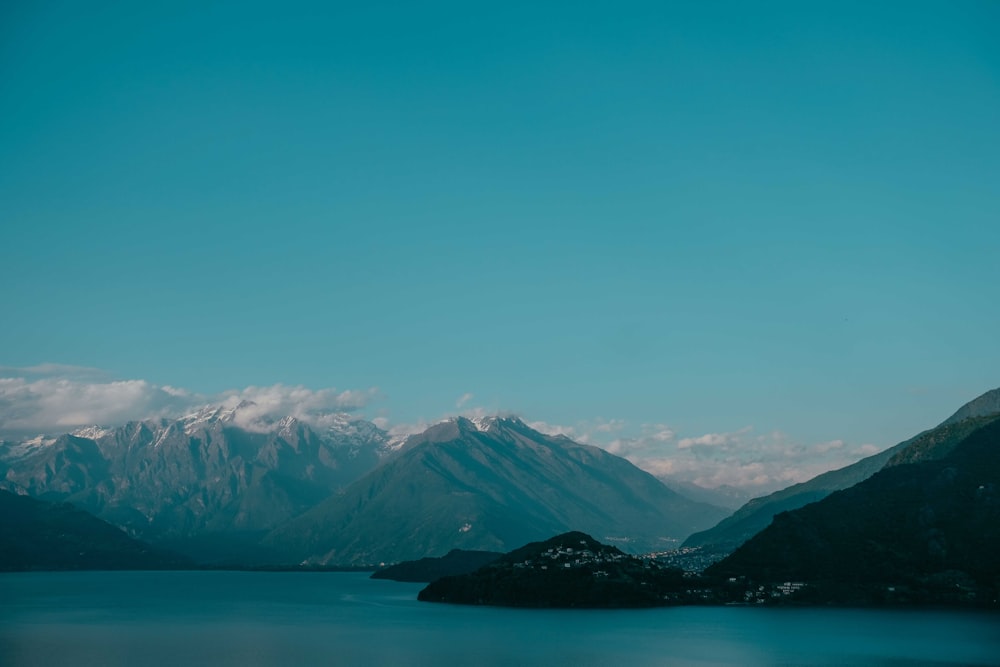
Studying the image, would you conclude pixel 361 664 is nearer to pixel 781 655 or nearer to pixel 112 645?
pixel 112 645

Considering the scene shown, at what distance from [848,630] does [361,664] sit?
98.9m

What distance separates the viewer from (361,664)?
512ft

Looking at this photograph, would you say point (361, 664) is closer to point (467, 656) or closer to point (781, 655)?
point (467, 656)

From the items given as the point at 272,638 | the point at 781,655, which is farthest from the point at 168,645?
the point at 781,655

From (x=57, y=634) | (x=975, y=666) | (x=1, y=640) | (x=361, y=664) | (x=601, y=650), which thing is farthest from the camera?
(x=57, y=634)

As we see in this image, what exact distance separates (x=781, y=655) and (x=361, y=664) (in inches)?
2693

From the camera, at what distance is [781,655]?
163m

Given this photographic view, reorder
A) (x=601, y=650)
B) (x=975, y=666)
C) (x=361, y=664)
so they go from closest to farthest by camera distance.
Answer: (x=975, y=666) < (x=361, y=664) < (x=601, y=650)

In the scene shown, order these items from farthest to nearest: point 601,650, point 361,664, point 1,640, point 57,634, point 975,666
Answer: point 57,634, point 1,640, point 601,650, point 361,664, point 975,666

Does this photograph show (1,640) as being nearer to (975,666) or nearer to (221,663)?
(221,663)

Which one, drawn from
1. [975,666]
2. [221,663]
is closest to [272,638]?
[221,663]

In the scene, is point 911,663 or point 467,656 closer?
point 911,663

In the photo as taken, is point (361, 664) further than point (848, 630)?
No

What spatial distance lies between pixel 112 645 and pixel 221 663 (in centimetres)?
3191
